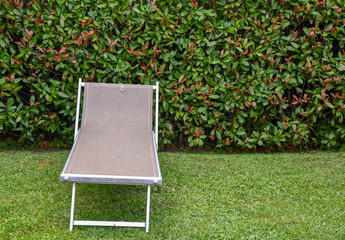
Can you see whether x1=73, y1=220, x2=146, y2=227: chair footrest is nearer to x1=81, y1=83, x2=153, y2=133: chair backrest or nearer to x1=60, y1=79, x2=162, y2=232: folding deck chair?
x1=60, y1=79, x2=162, y2=232: folding deck chair

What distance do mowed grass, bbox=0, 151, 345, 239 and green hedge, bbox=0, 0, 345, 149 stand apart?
617mm

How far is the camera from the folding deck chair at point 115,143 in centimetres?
296

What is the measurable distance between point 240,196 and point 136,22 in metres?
2.50

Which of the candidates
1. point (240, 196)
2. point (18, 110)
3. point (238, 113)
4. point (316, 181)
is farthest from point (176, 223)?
point (18, 110)

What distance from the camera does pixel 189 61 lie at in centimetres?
507

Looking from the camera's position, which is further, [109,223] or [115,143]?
[115,143]

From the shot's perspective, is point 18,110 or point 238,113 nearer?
point 18,110

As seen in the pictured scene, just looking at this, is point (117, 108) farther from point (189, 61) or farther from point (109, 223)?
point (109, 223)

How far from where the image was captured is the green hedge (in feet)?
15.7

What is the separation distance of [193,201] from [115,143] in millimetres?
933

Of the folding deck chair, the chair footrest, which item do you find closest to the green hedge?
the folding deck chair

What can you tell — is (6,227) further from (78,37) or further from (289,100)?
(289,100)

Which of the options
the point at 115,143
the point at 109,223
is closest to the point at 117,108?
the point at 115,143

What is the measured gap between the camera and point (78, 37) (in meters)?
4.79
